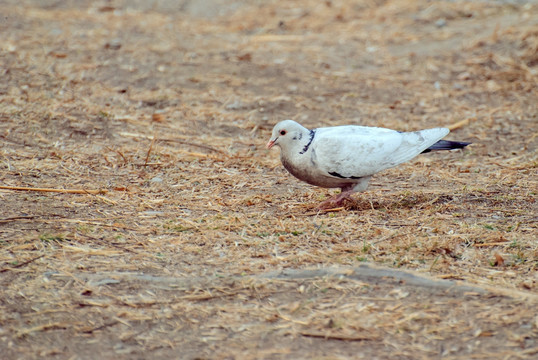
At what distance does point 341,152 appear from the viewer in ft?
14.9

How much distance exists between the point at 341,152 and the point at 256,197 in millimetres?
749

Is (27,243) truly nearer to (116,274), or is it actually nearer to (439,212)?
(116,274)

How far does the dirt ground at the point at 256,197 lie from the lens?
10.2ft

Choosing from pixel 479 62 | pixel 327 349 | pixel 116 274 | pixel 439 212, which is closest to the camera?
pixel 327 349

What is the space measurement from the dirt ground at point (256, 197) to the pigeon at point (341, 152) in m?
0.24

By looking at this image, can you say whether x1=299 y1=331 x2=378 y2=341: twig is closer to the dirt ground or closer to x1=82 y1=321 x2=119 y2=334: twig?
the dirt ground

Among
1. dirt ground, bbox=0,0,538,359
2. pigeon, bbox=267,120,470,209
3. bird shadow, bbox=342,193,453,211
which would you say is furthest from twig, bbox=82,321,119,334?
bird shadow, bbox=342,193,453,211

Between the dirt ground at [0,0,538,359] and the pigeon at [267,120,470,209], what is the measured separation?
239 mm

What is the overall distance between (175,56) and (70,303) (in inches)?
228

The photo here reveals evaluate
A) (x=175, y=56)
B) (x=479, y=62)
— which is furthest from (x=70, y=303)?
(x=479, y=62)

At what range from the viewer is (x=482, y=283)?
3.46m

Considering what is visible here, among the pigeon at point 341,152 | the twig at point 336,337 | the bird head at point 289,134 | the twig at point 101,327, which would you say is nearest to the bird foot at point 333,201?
the pigeon at point 341,152

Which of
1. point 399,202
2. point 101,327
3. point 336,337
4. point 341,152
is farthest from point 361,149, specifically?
point 101,327

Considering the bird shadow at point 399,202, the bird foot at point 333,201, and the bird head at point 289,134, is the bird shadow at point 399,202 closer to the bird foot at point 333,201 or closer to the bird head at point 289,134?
the bird foot at point 333,201
